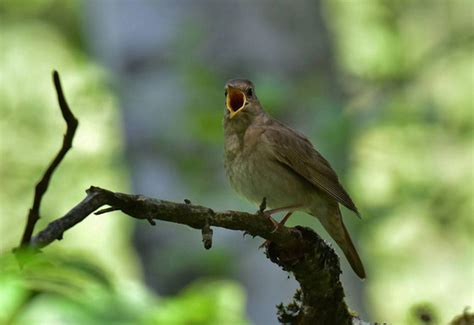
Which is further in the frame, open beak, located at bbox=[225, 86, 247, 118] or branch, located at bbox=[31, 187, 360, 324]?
open beak, located at bbox=[225, 86, 247, 118]

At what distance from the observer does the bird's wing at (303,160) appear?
373cm

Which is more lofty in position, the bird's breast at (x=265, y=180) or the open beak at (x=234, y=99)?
the open beak at (x=234, y=99)

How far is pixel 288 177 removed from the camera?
151 inches

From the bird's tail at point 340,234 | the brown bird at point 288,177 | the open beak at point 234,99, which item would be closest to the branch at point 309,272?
the brown bird at point 288,177

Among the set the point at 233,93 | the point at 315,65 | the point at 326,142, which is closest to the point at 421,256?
the point at 315,65

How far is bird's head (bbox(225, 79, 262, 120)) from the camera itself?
4184 mm

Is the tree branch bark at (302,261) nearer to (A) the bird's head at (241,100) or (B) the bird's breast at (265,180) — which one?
(B) the bird's breast at (265,180)

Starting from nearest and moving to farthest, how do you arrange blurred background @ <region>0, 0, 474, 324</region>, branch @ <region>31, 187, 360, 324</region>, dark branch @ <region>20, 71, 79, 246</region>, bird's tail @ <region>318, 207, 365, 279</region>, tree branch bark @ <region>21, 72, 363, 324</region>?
dark branch @ <region>20, 71, 79, 246</region> < tree branch bark @ <region>21, 72, 363, 324</region> < branch @ <region>31, 187, 360, 324</region> < bird's tail @ <region>318, 207, 365, 279</region> < blurred background @ <region>0, 0, 474, 324</region>

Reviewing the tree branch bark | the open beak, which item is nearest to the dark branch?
the tree branch bark

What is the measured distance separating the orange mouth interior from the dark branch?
3043mm

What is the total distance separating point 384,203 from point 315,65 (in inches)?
50.1

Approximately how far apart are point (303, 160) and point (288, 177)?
12 cm

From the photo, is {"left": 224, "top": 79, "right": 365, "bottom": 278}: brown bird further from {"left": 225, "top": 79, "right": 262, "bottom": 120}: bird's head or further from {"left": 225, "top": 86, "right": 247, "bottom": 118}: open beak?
{"left": 225, "top": 86, "right": 247, "bottom": 118}: open beak

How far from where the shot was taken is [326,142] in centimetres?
598
